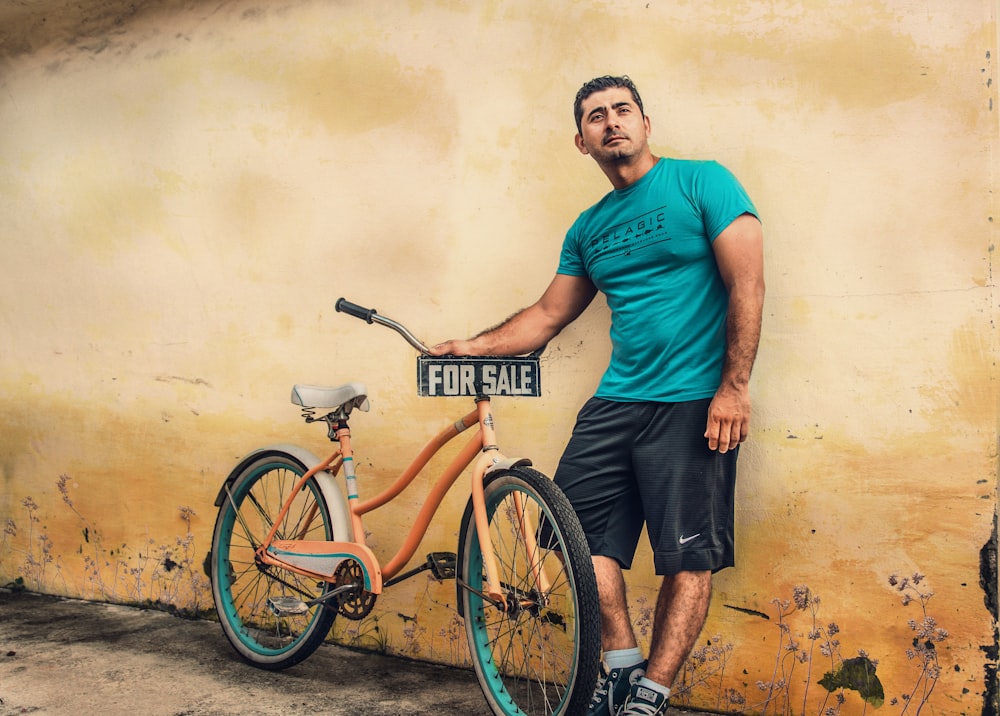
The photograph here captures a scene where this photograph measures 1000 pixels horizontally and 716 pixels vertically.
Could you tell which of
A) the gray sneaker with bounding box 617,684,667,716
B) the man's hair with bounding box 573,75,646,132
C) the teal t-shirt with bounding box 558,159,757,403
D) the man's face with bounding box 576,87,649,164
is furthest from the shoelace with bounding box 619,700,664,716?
the man's hair with bounding box 573,75,646,132

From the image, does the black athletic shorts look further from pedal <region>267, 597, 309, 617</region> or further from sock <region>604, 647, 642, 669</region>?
pedal <region>267, 597, 309, 617</region>

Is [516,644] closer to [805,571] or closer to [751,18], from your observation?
[805,571]

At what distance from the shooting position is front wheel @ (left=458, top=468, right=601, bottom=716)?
258 cm

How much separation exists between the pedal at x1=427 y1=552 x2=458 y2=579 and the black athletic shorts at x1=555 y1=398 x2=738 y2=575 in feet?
1.44

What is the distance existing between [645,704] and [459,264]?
175cm

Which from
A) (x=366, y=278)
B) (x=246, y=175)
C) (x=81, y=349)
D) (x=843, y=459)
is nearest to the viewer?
(x=843, y=459)

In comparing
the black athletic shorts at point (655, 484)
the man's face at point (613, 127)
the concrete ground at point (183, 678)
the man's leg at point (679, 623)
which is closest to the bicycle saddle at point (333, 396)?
the black athletic shorts at point (655, 484)

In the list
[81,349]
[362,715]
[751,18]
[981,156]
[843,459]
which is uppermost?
[751,18]

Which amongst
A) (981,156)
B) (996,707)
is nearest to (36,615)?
(996,707)

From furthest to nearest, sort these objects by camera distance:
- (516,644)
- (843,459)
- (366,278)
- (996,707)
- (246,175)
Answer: (246,175) → (366,278) → (516,644) → (843,459) → (996,707)

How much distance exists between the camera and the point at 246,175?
419cm

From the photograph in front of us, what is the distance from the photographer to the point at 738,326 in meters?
2.79

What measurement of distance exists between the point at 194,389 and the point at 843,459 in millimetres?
2822

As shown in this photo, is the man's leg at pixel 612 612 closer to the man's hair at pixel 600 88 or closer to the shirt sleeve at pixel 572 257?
the shirt sleeve at pixel 572 257
